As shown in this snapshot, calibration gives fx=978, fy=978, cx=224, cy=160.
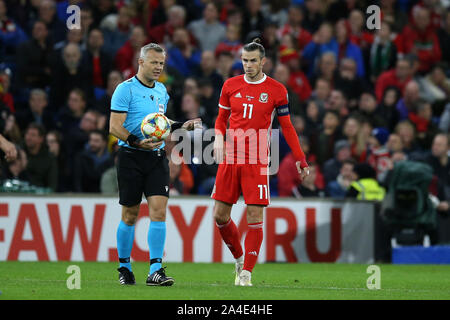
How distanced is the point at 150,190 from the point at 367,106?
937 cm

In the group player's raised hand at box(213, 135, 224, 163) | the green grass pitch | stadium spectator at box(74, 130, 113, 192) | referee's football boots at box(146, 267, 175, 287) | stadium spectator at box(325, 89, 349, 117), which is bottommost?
the green grass pitch

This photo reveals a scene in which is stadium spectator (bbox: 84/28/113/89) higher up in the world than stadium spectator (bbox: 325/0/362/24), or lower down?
lower down

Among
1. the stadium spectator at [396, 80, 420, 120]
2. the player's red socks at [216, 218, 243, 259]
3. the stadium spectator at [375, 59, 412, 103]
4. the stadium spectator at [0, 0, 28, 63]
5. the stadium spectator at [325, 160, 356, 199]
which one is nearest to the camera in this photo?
the player's red socks at [216, 218, 243, 259]

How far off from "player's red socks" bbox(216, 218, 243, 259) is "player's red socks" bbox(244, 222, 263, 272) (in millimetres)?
502

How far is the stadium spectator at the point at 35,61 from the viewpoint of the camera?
702 inches

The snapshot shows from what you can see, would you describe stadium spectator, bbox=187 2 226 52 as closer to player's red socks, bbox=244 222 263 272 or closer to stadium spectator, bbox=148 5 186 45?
stadium spectator, bbox=148 5 186 45

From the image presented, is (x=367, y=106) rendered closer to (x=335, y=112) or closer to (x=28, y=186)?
(x=335, y=112)

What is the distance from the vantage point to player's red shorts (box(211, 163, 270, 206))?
33.9 ft

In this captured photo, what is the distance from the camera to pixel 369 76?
65.3 feet

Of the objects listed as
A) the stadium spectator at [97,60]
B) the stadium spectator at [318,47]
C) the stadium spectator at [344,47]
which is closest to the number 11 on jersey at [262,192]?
the stadium spectator at [97,60]

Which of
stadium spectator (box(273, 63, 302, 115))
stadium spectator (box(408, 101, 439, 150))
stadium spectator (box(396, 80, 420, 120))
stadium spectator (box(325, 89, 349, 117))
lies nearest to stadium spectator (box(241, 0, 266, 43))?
stadium spectator (box(273, 63, 302, 115))

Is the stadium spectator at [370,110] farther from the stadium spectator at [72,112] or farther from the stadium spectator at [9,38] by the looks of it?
the stadium spectator at [9,38]

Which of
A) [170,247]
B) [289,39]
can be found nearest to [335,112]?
[289,39]

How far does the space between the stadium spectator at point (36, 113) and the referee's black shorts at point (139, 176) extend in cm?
737
